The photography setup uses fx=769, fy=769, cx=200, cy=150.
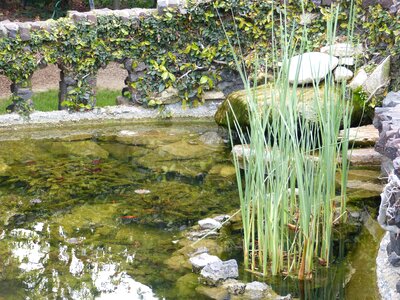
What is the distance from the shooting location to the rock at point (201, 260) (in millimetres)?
5160

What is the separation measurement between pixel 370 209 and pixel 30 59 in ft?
16.6

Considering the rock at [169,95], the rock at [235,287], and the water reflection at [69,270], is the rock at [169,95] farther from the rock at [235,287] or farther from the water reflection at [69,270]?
the rock at [235,287]

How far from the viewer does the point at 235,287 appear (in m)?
4.80

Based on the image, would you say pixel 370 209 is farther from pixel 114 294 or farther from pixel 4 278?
pixel 4 278

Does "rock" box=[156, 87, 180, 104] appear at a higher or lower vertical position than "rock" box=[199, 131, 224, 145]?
higher

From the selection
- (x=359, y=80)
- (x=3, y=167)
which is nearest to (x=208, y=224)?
(x=3, y=167)

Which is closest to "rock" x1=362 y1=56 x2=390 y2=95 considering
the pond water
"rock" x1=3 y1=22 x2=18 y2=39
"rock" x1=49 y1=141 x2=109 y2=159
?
the pond water

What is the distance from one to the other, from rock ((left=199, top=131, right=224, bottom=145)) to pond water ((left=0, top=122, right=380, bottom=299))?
19mm

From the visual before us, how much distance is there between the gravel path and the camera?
39.4 feet

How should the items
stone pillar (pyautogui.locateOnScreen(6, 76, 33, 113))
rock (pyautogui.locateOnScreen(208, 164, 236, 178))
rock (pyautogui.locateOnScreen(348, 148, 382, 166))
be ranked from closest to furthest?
rock (pyautogui.locateOnScreen(348, 148, 382, 166)), rock (pyautogui.locateOnScreen(208, 164, 236, 178)), stone pillar (pyautogui.locateOnScreen(6, 76, 33, 113))

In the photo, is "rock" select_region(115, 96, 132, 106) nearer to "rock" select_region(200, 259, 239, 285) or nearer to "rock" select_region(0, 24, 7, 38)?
"rock" select_region(0, 24, 7, 38)

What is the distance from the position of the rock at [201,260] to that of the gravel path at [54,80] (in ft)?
22.7

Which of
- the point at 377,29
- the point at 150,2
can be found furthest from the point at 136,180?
the point at 150,2

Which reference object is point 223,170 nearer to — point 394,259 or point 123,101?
point 123,101
